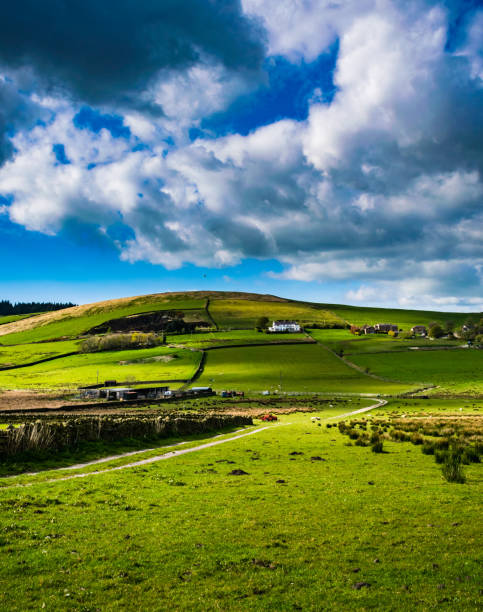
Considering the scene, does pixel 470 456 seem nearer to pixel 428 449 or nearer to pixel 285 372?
pixel 428 449

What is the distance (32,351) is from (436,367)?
144940mm

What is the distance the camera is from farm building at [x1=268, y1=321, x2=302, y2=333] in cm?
18888

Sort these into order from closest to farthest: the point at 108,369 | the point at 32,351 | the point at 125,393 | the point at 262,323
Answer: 1. the point at 125,393
2. the point at 108,369
3. the point at 32,351
4. the point at 262,323

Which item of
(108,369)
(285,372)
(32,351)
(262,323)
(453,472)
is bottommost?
(453,472)

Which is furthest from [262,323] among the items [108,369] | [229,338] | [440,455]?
[440,455]

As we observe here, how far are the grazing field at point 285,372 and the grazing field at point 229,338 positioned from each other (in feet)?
31.7

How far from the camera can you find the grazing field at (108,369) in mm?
113438

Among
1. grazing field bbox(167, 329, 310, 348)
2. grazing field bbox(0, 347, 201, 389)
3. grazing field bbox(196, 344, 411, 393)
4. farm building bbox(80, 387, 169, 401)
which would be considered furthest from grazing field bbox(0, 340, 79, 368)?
farm building bbox(80, 387, 169, 401)

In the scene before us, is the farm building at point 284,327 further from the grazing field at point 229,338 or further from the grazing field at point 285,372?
the grazing field at point 285,372

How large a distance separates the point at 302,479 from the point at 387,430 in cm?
2050

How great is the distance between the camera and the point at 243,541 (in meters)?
12.4

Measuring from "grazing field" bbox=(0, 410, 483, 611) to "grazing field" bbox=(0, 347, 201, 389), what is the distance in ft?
314

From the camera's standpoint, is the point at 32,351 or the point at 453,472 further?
the point at 32,351

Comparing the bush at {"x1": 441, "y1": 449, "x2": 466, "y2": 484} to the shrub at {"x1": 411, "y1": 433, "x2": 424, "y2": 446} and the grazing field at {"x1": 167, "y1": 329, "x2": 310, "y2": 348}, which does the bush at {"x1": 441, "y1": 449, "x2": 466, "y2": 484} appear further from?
the grazing field at {"x1": 167, "y1": 329, "x2": 310, "y2": 348}
